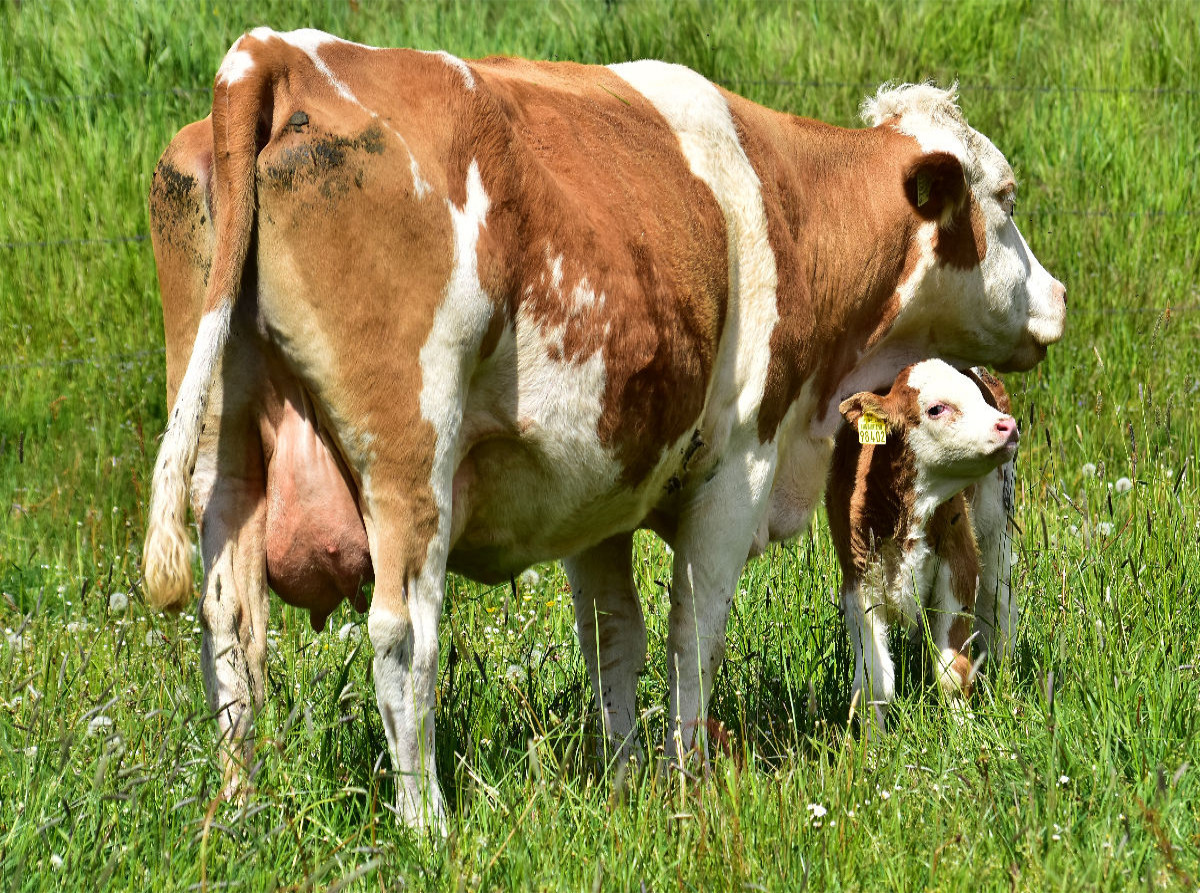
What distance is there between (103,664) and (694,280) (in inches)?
92.4

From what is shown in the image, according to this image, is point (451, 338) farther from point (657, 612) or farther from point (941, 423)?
point (657, 612)

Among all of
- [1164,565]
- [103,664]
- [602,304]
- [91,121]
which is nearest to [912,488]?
[1164,565]

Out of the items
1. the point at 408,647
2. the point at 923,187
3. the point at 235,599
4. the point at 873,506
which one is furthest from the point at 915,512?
the point at 235,599

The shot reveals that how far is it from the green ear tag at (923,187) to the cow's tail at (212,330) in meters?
2.18

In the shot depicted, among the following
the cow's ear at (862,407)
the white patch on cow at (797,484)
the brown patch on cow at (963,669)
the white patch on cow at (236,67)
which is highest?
the white patch on cow at (236,67)

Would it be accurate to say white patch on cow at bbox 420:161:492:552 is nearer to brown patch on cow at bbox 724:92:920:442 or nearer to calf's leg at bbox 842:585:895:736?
brown patch on cow at bbox 724:92:920:442

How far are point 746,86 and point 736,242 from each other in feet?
16.0

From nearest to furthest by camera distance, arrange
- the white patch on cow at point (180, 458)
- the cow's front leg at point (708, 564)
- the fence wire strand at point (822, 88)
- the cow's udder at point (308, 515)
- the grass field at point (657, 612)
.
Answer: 1. the white patch on cow at point (180, 458)
2. the grass field at point (657, 612)
3. the cow's udder at point (308, 515)
4. the cow's front leg at point (708, 564)
5. the fence wire strand at point (822, 88)

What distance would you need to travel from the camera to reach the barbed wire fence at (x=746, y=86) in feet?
21.9

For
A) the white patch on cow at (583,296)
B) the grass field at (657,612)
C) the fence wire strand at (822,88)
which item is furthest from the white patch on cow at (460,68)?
the fence wire strand at (822,88)

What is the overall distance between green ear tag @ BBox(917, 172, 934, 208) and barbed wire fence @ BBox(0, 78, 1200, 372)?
7.19ft

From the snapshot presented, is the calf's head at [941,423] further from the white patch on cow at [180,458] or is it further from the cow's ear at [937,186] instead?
the white patch on cow at [180,458]

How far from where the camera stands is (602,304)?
3.33 m

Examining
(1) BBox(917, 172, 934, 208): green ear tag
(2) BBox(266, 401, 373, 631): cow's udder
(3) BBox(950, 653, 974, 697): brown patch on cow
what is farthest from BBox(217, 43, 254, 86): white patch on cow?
(3) BBox(950, 653, 974, 697): brown patch on cow
